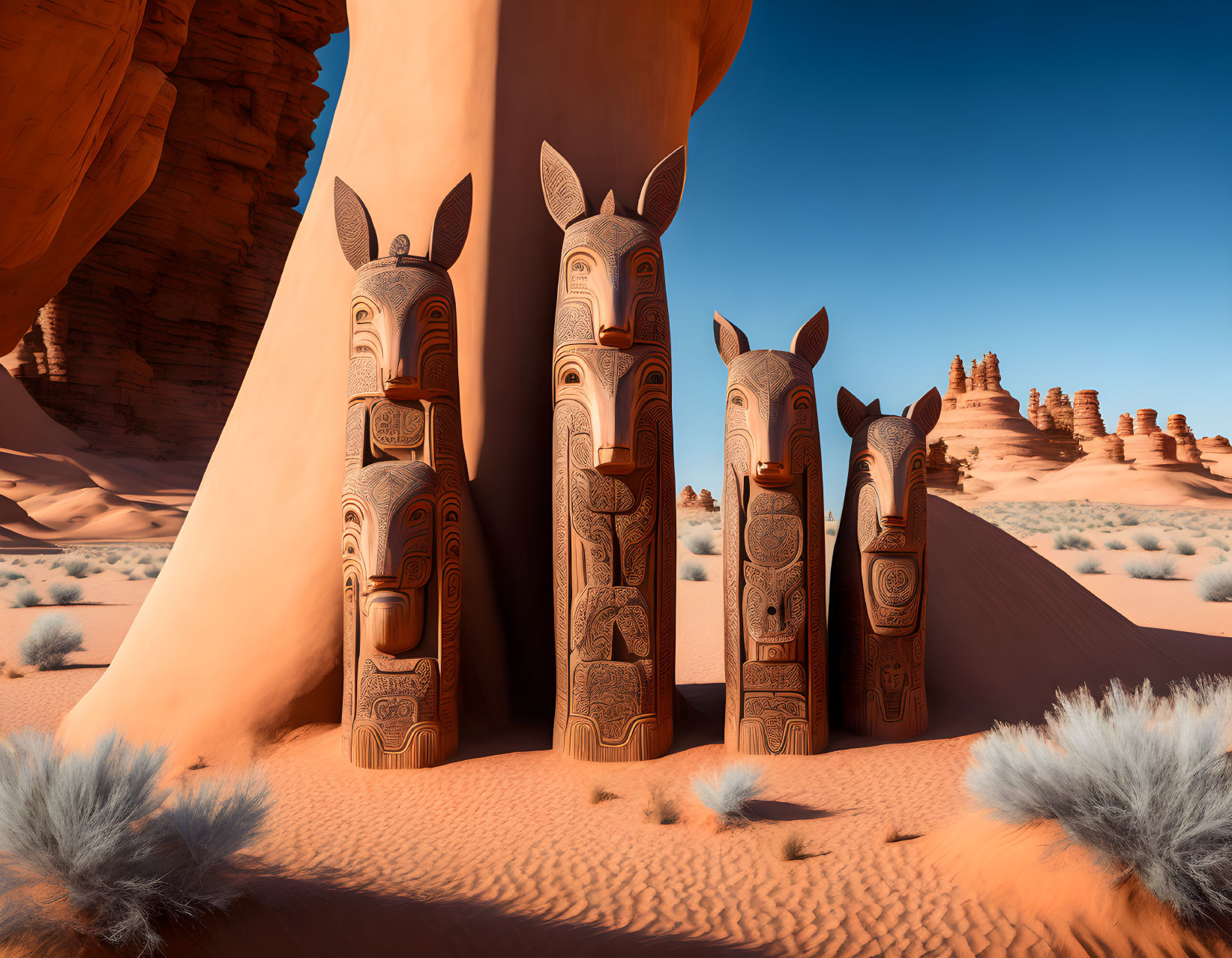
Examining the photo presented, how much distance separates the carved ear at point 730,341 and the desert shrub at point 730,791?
2.70 metres

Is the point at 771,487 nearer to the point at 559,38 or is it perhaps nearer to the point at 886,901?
the point at 886,901

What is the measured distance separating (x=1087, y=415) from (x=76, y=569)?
6709 centimetres

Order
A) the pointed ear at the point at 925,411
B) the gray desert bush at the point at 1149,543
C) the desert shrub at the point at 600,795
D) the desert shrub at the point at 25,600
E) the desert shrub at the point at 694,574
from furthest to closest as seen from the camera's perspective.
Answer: the gray desert bush at the point at 1149,543, the desert shrub at the point at 694,574, the desert shrub at the point at 25,600, the pointed ear at the point at 925,411, the desert shrub at the point at 600,795

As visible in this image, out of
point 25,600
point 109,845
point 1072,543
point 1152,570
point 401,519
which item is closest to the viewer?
point 109,845

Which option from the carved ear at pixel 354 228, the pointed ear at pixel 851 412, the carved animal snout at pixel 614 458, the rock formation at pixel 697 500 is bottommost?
the carved animal snout at pixel 614 458

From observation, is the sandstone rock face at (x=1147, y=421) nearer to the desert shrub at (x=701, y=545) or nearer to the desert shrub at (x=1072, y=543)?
the desert shrub at (x=1072, y=543)

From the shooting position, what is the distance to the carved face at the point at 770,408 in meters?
4.64

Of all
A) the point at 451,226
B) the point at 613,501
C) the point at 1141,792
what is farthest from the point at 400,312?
the point at 1141,792

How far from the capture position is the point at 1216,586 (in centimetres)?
1030

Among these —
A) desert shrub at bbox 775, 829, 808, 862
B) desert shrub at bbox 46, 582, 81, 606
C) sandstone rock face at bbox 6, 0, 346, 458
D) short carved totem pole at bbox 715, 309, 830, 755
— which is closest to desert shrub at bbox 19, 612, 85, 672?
desert shrub at bbox 46, 582, 81, 606

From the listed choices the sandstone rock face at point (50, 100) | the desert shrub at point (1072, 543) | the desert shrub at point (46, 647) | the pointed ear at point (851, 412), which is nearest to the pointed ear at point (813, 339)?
the pointed ear at point (851, 412)

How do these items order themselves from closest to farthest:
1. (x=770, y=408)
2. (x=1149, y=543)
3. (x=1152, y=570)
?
(x=770, y=408), (x=1152, y=570), (x=1149, y=543)

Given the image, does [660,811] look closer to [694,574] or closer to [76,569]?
[694,574]

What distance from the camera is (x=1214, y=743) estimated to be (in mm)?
3008
